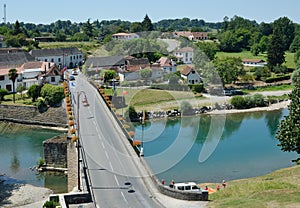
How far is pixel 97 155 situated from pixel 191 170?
7598mm

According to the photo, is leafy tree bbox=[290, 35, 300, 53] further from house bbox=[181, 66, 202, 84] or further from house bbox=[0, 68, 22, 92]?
house bbox=[0, 68, 22, 92]

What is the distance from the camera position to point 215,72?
53.2 meters

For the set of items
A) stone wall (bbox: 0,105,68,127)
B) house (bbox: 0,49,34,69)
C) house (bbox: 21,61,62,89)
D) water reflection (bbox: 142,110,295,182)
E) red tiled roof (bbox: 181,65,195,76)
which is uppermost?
house (bbox: 0,49,34,69)

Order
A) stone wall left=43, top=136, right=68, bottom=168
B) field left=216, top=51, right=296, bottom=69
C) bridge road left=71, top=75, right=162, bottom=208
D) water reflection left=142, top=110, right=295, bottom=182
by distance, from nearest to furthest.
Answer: bridge road left=71, top=75, right=162, bottom=208 < water reflection left=142, top=110, right=295, bottom=182 < stone wall left=43, top=136, right=68, bottom=168 < field left=216, top=51, right=296, bottom=69

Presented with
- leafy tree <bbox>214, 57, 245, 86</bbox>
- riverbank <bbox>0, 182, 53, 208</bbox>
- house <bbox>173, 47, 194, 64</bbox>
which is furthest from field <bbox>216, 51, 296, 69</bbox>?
riverbank <bbox>0, 182, 53, 208</bbox>

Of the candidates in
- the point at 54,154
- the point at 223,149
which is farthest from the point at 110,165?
the point at 223,149

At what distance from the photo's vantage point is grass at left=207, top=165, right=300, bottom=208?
46.9 ft

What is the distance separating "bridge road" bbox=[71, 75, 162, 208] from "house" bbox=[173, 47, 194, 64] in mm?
32991

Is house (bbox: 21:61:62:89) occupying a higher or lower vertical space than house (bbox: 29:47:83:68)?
lower

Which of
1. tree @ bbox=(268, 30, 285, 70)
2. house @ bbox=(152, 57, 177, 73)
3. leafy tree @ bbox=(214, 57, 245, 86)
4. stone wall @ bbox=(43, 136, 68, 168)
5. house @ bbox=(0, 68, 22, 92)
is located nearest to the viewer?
stone wall @ bbox=(43, 136, 68, 168)

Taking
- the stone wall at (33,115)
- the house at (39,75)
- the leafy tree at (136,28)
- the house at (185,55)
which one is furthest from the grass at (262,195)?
the leafy tree at (136,28)

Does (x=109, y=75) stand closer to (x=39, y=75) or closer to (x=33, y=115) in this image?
(x=39, y=75)

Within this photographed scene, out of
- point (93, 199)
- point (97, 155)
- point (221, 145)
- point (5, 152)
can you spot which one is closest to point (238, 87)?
point (221, 145)

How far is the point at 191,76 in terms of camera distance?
2032 inches
